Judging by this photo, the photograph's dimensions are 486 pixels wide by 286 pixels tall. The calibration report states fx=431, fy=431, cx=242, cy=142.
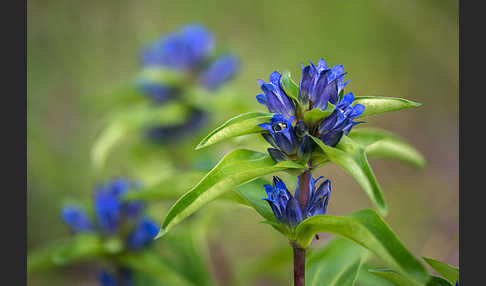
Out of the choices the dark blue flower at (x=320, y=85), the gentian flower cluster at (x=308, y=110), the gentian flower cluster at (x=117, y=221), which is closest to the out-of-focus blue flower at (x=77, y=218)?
the gentian flower cluster at (x=117, y=221)

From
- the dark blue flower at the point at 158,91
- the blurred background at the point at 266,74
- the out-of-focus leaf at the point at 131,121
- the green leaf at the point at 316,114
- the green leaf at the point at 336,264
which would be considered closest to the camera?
the green leaf at the point at 316,114

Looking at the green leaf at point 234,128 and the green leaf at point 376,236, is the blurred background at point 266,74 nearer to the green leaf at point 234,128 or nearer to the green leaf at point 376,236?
the green leaf at point 234,128

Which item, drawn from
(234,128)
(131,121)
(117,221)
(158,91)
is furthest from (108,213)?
(234,128)

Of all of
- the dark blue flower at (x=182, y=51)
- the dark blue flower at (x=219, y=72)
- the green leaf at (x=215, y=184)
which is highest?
the dark blue flower at (x=182, y=51)

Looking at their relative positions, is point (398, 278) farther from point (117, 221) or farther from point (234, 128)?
point (117, 221)

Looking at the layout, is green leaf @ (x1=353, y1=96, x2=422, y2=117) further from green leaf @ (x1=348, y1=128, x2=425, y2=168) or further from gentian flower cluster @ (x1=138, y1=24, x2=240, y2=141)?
gentian flower cluster @ (x1=138, y1=24, x2=240, y2=141)

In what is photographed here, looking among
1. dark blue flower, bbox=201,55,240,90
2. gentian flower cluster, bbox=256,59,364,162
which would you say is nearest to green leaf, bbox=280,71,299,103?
gentian flower cluster, bbox=256,59,364,162
